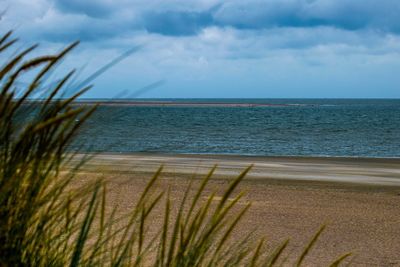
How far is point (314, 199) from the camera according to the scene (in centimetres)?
1486

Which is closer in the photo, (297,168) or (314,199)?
(314,199)

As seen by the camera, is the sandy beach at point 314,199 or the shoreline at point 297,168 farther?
the shoreline at point 297,168

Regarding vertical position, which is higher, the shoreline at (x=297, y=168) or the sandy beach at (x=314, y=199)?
the sandy beach at (x=314, y=199)

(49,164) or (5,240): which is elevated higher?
(49,164)

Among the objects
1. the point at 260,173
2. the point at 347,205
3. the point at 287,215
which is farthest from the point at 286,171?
the point at 287,215

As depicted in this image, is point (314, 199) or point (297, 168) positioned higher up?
point (314, 199)

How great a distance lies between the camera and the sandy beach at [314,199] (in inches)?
376

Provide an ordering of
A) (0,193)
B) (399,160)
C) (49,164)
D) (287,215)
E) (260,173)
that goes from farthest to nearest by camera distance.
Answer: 1. (399,160)
2. (260,173)
3. (287,215)
4. (49,164)
5. (0,193)

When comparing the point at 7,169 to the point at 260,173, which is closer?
the point at 7,169

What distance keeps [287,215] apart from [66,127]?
34.3ft

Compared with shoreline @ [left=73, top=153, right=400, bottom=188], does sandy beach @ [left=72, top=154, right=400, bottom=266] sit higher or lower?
higher

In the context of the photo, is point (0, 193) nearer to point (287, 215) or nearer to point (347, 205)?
point (287, 215)

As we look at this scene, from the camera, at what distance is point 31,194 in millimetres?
2150

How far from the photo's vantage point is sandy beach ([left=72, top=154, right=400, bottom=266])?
9.54 meters
